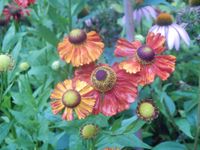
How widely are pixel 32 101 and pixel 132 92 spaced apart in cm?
30

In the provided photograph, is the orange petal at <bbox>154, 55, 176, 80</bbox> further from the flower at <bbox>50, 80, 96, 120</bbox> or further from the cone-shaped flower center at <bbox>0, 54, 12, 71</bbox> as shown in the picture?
the cone-shaped flower center at <bbox>0, 54, 12, 71</bbox>

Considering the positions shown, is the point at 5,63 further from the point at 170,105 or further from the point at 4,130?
the point at 170,105

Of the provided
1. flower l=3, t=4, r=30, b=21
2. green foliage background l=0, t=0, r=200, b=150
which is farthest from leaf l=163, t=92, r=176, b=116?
flower l=3, t=4, r=30, b=21

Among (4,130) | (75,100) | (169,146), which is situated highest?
(75,100)

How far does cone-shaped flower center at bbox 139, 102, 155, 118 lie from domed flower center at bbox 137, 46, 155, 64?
0.11 metres

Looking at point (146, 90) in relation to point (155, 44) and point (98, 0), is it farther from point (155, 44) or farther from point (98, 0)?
point (98, 0)

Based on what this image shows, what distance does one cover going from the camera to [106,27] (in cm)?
209

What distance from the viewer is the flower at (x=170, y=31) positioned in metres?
1.35

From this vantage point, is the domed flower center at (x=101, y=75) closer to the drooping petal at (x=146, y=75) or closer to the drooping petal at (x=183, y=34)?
the drooping petal at (x=146, y=75)

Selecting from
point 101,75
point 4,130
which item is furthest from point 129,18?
point 4,130

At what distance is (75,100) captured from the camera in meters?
0.93

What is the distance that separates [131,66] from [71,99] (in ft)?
0.49

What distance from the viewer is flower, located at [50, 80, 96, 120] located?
916 mm

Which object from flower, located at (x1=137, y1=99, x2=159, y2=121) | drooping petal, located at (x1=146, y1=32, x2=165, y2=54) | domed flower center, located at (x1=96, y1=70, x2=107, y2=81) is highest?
drooping petal, located at (x1=146, y1=32, x2=165, y2=54)
